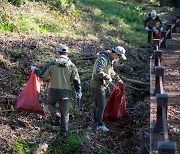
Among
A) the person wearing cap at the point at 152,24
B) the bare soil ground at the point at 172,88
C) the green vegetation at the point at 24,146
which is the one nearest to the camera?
the bare soil ground at the point at 172,88

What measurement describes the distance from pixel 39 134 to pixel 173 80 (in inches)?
178

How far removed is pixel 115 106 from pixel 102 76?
1466 mm

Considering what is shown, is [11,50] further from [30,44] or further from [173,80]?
[173,80]

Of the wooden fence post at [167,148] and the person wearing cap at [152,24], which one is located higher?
the person wearing cap at [152,24]

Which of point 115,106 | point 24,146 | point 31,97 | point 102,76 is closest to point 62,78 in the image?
point 102,76

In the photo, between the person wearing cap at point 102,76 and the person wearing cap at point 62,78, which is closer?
the person wearing cap at point 62,78

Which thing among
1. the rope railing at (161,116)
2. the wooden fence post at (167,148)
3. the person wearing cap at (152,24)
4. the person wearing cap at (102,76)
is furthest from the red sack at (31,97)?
the person wearing cap at (152,24)

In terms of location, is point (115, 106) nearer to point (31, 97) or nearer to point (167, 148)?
point (31, 97)

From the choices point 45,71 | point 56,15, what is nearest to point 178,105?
point 45,71

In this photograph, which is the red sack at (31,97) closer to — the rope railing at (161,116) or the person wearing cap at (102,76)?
the person wearing cap at (102,76)

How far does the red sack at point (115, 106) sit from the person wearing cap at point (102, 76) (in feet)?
1.95

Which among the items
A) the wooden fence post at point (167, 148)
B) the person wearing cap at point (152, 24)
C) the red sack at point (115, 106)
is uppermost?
the person wearing cap at point (152, 24)

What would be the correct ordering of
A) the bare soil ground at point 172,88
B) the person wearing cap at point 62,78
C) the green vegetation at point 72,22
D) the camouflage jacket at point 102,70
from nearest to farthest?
the bare soil ground at point 172,88
the person wearing cap at point 62,78
the camouflage jacket at point 102,70
the green vegetation at point 72,22

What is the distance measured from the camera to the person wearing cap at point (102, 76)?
30.9 ft
